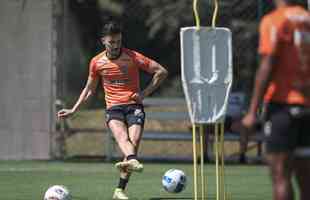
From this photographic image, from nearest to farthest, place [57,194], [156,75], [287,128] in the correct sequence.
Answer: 1. [287,128]
2. [57,194]
3. [156,75]

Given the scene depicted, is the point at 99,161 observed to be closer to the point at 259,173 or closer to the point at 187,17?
the point at 259,173

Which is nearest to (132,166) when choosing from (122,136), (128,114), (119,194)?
(119,194)

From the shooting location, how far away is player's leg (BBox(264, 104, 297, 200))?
8430 mm

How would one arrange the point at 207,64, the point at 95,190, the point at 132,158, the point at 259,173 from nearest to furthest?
the point at 207,64 < the point at 132,158 < the point at 95,190 < the point at 259,173

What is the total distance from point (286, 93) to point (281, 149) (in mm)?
424

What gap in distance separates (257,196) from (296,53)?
17.3 feet

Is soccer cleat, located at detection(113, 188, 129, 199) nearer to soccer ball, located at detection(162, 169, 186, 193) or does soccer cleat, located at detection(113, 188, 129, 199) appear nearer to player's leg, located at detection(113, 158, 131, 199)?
player's leg, located at detection(113, 158, 131, 199)

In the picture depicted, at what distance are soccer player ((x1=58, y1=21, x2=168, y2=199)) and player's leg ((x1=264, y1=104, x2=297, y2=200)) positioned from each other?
191 inches

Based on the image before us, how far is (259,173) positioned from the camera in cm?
1750

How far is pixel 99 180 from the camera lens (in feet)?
51.9

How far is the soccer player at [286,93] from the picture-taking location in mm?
8383

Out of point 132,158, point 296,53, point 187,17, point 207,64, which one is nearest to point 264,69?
point 296,53

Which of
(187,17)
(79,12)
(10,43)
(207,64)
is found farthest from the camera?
(187,17)

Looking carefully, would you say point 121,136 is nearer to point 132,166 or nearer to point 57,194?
point 132,166
